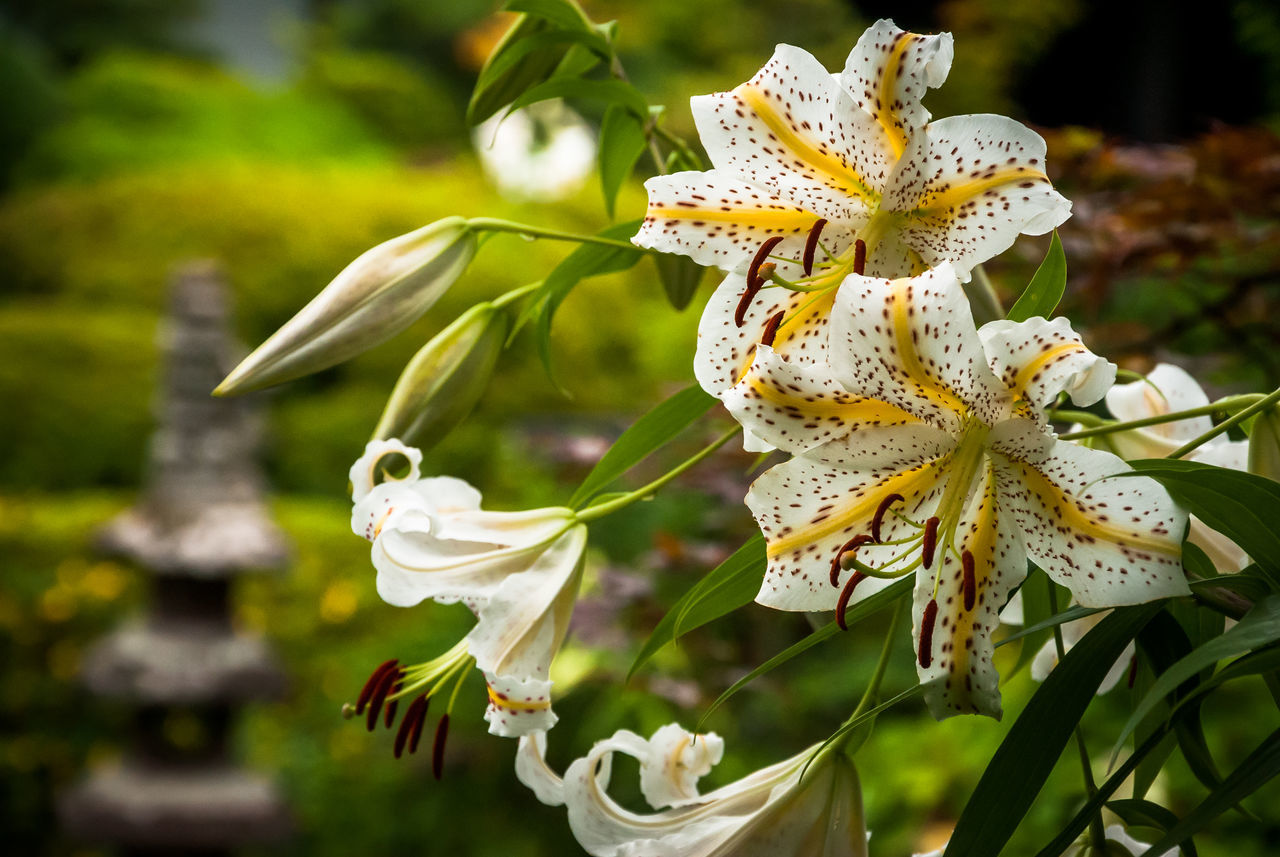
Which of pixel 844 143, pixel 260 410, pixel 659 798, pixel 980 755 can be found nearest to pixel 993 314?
pixel 844 143

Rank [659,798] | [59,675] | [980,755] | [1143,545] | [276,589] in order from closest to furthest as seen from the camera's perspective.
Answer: [1143,545]
[659,798]
[980,755]
[59,675]
[276,589]

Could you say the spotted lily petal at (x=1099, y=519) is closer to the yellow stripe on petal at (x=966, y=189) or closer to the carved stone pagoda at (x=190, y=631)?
the yellow stripe on petal at (x=966, y=189)

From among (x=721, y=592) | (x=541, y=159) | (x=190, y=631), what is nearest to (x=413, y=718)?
(x=721, y=592)

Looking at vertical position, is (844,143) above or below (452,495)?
above

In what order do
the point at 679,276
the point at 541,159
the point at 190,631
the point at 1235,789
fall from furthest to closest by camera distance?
the point at 541,159 < the point at 190,631 < the point at 679,276 < the point at 1235,789

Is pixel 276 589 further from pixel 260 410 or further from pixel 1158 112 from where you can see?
pixel 1158 112

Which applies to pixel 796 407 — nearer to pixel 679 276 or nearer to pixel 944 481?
pixel 944 481

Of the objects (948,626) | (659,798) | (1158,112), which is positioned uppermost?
(948,626)

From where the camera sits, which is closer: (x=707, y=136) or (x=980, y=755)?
(x=707, y=136)
